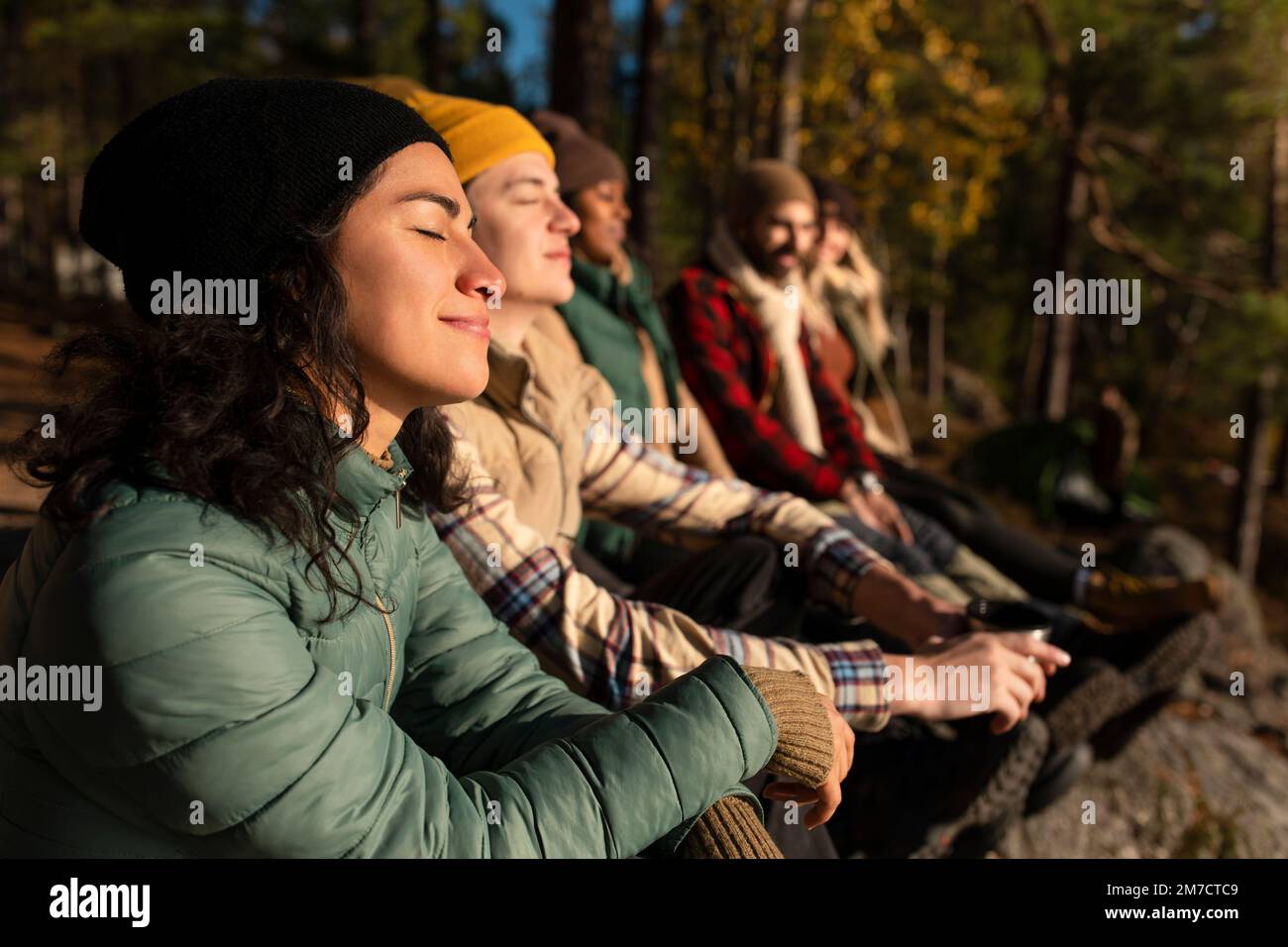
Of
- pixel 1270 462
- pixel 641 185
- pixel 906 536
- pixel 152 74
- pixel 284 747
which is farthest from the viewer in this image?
pixel 1270 462

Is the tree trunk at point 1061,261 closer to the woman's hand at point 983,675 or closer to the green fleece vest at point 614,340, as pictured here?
the green fleece vest at point 614,340

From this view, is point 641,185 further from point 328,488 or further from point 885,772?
point 328,488

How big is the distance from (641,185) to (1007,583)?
609 cm

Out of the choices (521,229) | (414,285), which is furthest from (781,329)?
(414,285)

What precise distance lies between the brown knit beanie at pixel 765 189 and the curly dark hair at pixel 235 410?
138 inches

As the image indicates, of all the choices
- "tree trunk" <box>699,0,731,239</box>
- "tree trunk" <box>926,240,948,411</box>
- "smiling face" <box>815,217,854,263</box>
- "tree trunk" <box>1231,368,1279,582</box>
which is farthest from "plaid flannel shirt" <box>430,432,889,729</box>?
"tree trunk" <box>926,240,948,411</box>

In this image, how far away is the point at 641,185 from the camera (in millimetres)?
9258

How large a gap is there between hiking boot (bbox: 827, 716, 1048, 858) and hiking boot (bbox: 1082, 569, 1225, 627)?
0.90 metres

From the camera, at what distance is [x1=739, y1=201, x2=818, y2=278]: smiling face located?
4.83 metres

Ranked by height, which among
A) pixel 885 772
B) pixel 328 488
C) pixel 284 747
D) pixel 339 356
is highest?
pixel 339 356

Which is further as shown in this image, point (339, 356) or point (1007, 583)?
point (1007, 583)

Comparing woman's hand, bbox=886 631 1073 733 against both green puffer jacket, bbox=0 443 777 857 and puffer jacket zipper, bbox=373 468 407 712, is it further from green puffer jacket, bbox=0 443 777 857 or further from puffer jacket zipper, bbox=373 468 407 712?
puffer jacket zipper, bbox=373 468 407 712

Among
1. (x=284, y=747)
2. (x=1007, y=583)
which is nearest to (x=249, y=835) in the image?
(x=284, y=747)

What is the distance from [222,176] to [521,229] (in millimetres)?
1337
